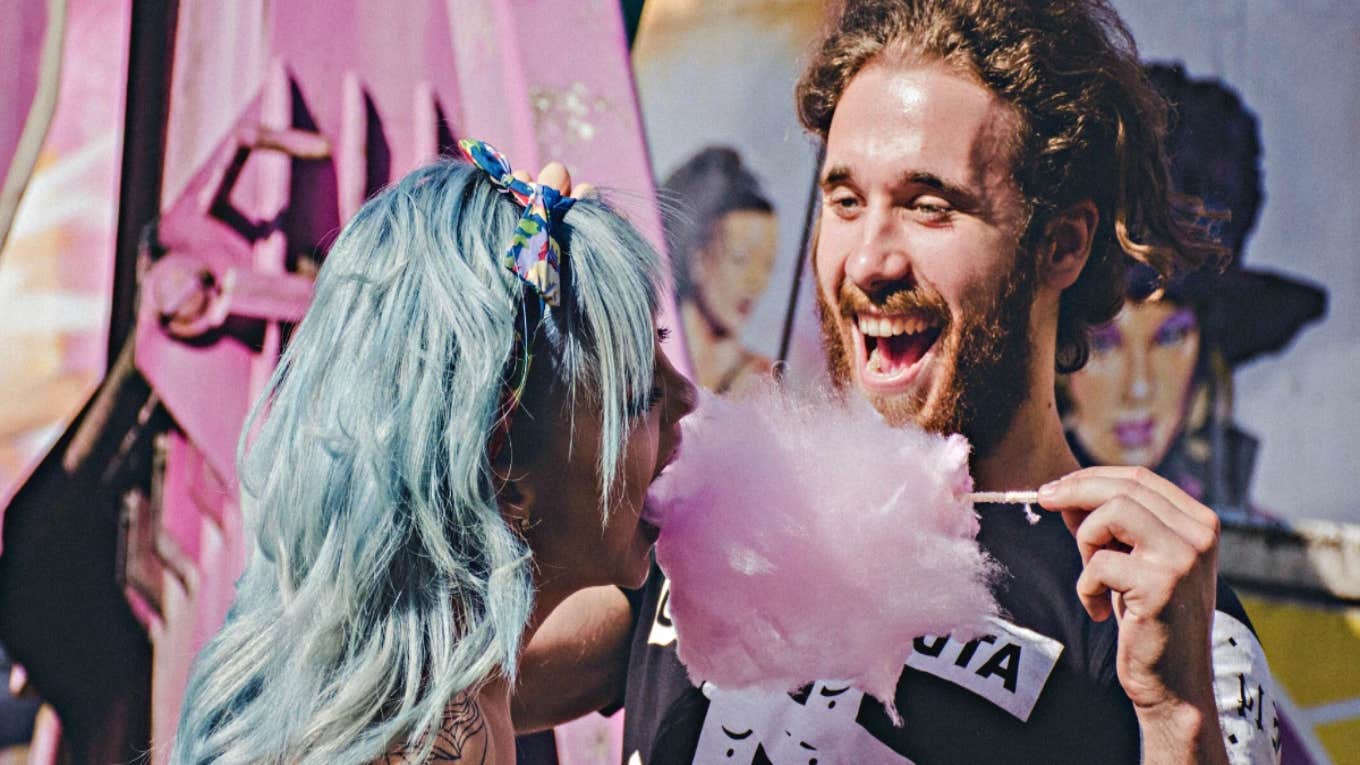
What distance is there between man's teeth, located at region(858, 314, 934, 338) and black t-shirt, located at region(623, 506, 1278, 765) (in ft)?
1.58

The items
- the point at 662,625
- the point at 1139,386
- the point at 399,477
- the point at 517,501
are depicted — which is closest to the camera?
the point at 399,477

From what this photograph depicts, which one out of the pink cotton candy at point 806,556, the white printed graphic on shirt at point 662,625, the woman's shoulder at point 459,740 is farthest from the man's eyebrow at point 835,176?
the woman's shoulder at point 459,740

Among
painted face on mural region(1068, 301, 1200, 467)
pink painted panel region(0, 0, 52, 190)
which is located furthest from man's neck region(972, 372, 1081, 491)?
pink painted panel region(0, 0, 52, 190)

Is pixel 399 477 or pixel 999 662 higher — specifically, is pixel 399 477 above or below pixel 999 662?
above

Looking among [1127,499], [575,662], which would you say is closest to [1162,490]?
[1127,499]

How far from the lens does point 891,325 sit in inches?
83.4

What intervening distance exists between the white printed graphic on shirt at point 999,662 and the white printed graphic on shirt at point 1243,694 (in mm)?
237

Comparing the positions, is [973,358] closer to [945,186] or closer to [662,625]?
[945,186]

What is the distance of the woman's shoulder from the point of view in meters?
1.27

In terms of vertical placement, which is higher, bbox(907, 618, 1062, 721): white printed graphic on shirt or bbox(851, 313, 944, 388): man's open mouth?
bbox(851, 313, 944, 388): man's open mouth

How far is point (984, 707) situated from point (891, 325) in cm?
71

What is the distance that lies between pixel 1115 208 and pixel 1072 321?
24 centimetres

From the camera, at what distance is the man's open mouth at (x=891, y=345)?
6.94 feet

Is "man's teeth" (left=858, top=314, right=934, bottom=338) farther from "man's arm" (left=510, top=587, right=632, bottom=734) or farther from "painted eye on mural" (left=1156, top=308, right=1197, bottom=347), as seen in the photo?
"painted eye on mural" (left=1156, top=308, right=1197, bottom=347)
